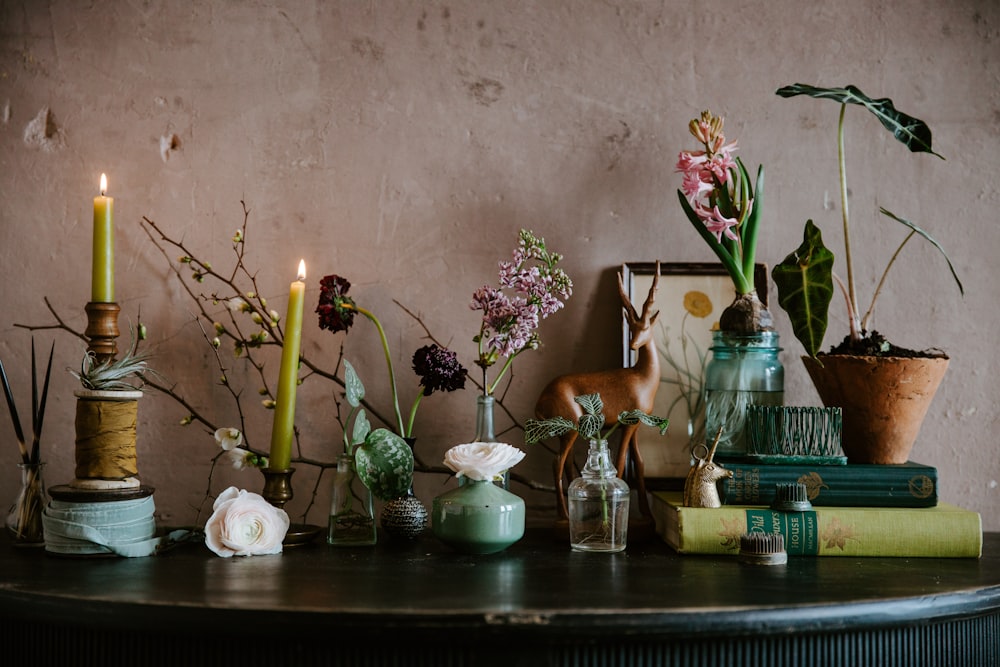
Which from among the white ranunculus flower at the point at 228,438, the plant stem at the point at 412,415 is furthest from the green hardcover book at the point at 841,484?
the white ranunculus flower at the point at 228,438

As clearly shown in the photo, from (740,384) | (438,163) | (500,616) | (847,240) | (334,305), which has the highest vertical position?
(438,163)

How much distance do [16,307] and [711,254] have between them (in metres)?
1.23

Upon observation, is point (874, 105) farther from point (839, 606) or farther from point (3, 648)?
point (3, 648)

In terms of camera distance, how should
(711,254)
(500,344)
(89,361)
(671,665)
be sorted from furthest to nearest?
(711,254)
(500,344)
(89,361)
(671,665)

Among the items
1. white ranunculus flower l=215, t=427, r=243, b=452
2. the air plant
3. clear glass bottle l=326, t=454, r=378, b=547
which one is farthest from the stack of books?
the air plant

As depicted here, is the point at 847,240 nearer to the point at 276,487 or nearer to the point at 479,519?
the point at 479,519

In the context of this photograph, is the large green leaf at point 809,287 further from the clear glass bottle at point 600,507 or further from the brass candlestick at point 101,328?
the brass candlestick at point 101,328

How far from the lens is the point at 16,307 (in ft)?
4.59

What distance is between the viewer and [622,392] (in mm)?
1228

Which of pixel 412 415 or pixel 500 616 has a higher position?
pixel 412 415

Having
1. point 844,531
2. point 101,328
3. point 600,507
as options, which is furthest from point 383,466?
point 844,531

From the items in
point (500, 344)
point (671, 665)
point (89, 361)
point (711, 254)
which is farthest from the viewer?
point (711, 254)

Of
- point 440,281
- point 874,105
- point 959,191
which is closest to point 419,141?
point 440,281

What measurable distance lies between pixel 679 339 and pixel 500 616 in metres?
0.70
